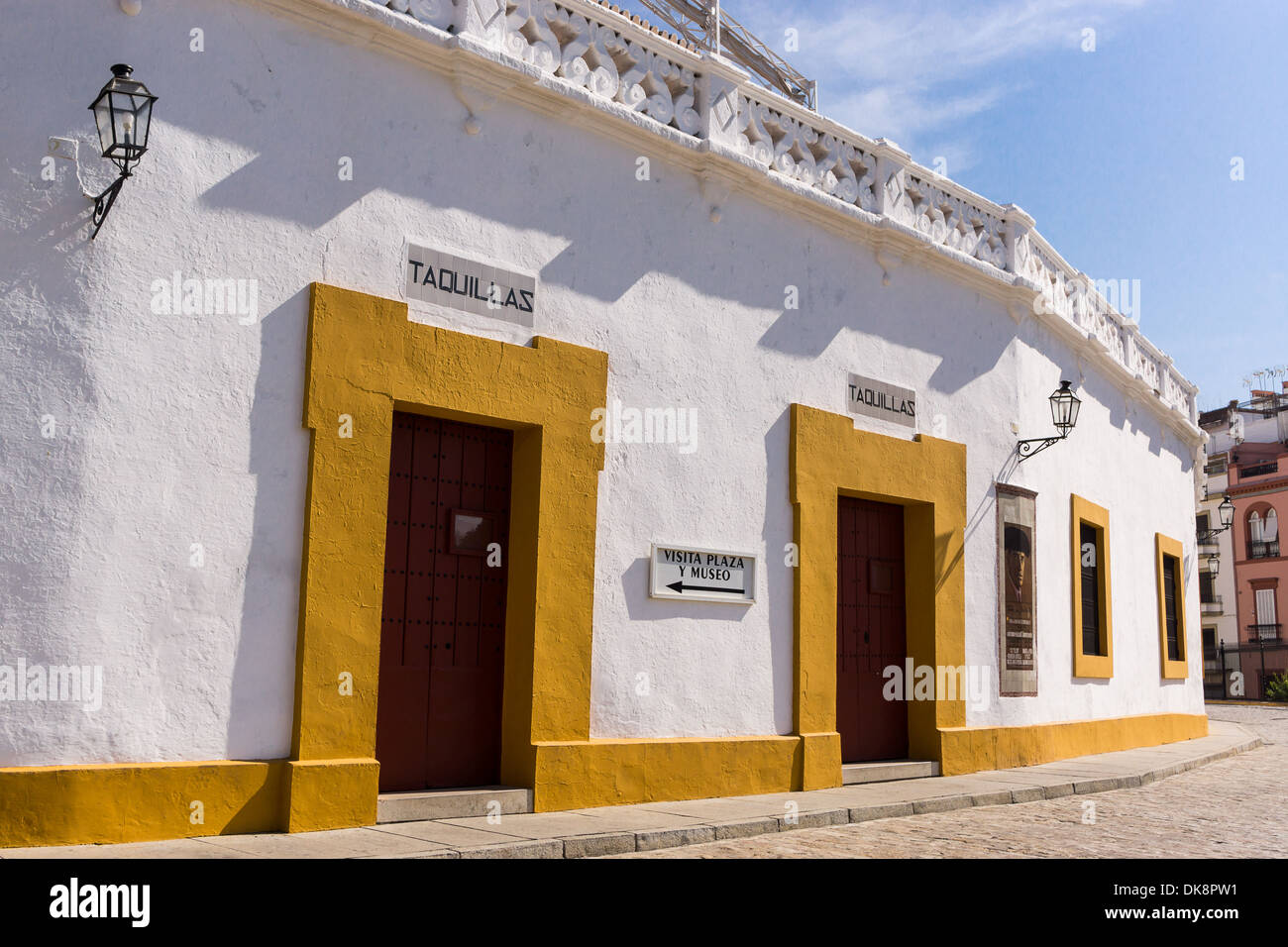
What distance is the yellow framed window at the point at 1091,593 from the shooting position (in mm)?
13578

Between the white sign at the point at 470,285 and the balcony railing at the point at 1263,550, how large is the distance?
41773 millimetres

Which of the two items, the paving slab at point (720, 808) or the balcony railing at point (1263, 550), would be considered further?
the balcony railing at point (1263, 550)

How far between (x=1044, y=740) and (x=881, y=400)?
14.5ft

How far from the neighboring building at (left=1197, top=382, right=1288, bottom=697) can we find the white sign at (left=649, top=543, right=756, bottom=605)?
36.7 metres

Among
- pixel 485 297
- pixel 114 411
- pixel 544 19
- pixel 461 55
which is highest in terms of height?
pixel 544 19

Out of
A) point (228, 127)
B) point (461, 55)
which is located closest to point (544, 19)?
point (461, 55)

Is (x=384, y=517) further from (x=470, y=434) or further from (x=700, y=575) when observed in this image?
(x=700, y=575)

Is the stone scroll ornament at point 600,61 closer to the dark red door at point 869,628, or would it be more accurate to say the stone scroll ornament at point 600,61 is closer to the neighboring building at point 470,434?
the neighboring building at point 470,434

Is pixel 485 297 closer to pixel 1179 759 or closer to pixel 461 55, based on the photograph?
pixel 461 55

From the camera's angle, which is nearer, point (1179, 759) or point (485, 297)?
point (485, 297)

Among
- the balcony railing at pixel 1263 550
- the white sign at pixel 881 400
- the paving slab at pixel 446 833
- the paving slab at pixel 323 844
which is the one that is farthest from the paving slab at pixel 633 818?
the balcony railing at pixel 1263 550

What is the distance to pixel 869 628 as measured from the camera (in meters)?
10.7

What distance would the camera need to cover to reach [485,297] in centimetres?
769
